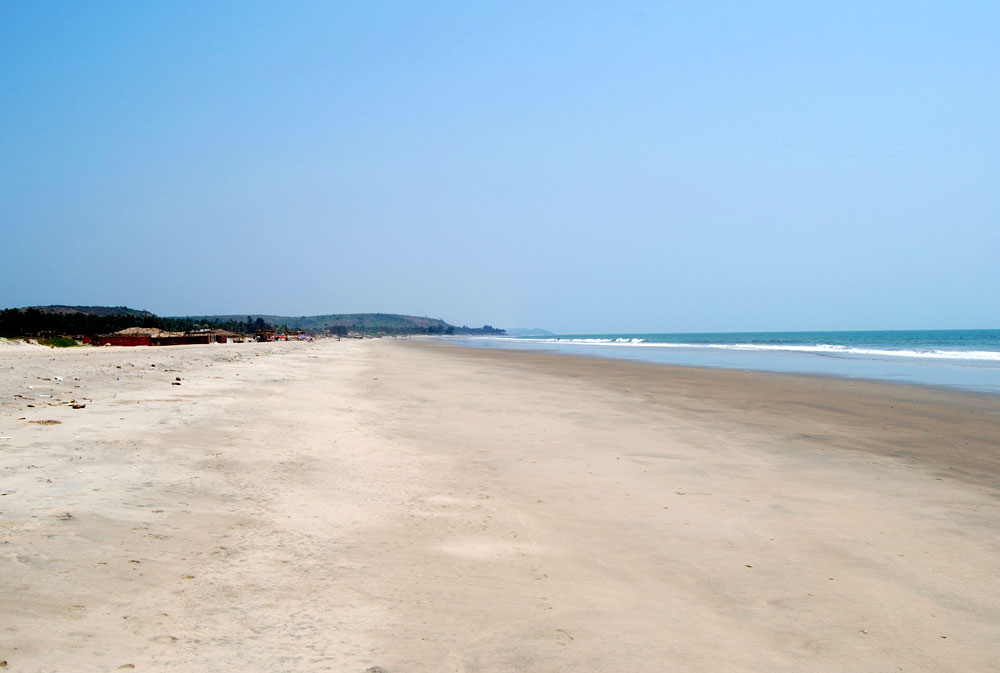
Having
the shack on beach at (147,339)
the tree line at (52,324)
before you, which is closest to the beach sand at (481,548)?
the tree line at (52,324)

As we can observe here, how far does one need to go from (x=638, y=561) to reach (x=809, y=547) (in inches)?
57.5

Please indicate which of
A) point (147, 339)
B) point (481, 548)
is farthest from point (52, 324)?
point (481, 548)

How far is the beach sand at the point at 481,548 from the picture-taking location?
11.3ft

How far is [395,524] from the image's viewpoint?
5.56m

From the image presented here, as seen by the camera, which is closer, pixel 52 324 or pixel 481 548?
pixel 481 548

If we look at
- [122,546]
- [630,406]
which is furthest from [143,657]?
[630,406]

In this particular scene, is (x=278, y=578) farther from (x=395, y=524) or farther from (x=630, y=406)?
(x=630, y=406)

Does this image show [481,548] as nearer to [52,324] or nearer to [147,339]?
[147,339]

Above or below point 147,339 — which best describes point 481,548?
below

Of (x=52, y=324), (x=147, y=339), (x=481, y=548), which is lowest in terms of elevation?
(x=481, y=548)

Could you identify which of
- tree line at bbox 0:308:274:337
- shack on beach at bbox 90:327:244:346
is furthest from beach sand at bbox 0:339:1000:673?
shack on beach at bbox 90:327:244:346

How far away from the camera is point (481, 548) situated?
16.6ft

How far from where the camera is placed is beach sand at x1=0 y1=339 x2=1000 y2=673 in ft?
11.3

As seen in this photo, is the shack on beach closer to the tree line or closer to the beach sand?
the tree line
